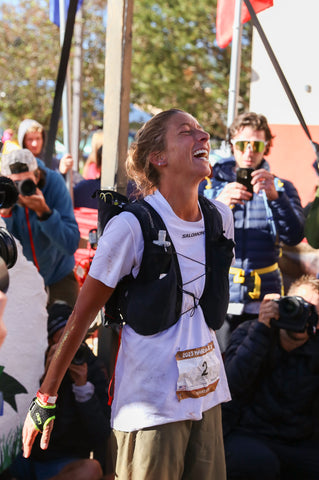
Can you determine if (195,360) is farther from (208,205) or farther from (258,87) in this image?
(258,87)

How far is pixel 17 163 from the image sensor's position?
3.44 metres

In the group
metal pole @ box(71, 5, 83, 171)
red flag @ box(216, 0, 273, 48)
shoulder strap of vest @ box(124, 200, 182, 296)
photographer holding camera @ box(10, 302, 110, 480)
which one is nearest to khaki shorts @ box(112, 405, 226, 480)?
shoulder strap of vest @ box(124, 200, 182, 296)

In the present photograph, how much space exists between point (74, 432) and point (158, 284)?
1.39m

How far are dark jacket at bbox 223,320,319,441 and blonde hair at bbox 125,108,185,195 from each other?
1.18m

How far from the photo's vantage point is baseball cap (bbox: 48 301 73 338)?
126 inches

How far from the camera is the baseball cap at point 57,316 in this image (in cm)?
319

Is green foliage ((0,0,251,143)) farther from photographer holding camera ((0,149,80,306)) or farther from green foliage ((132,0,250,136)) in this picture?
photographer holding camera ((0,149,80,306))

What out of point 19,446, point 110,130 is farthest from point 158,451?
point 110,130

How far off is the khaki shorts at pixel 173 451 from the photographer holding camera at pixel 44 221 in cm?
161

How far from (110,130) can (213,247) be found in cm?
110

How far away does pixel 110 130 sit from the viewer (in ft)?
10.1

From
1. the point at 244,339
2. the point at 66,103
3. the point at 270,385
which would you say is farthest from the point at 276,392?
the point at 66,103

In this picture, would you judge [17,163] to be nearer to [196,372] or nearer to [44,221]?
[44,221]

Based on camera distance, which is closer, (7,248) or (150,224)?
(7,248)
